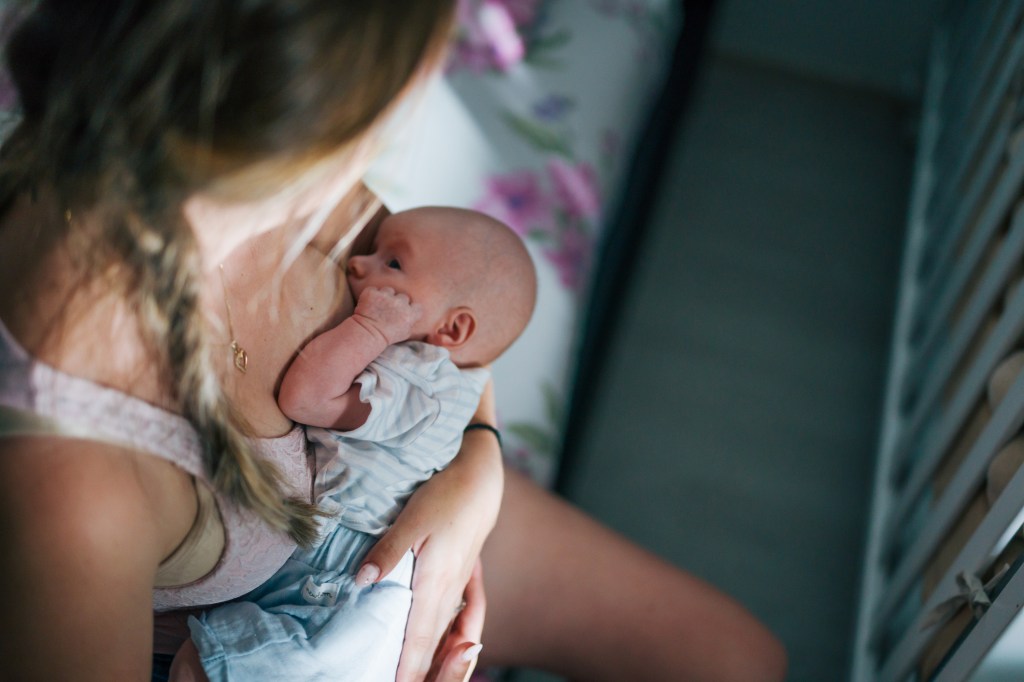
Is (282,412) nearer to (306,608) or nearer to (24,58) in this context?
(306,608)

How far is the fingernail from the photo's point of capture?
2.58 ft

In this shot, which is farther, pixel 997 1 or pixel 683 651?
pixel 997 1

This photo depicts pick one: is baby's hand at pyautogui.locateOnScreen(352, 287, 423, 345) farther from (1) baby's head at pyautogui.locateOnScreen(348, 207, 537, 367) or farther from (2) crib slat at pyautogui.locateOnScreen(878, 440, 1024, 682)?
(2) crib slat at pyautogui.locateOnScreen(878, 440, 1024, 682)

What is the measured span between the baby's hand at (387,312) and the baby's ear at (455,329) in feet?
0.12

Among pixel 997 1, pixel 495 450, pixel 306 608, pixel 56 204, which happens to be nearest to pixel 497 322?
pixel 495 450

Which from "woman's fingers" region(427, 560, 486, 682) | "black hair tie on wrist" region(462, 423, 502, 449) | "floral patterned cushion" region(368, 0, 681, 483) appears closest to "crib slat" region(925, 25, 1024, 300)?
"floral patterned cushion" region(368, 0, 681, 483)

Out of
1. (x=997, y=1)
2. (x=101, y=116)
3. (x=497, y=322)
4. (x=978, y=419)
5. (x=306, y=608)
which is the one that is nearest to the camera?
(x=101, y=116)

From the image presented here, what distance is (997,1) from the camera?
67.7 inches

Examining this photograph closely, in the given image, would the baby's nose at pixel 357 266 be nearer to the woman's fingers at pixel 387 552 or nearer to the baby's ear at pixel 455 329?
the baby's ear at pixel 455 329

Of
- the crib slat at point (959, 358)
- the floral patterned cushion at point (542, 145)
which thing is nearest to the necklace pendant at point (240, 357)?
the floral patterned cushion at point (542, 145)

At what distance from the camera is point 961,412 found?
3.74ft

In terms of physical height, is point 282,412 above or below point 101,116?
below

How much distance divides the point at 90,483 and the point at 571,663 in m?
0.61

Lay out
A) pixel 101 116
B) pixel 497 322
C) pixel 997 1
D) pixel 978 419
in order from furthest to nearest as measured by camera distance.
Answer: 1. pixel 997 1
2. pixel 978 419
3. pixel 497 322
4. pixel 101 116
